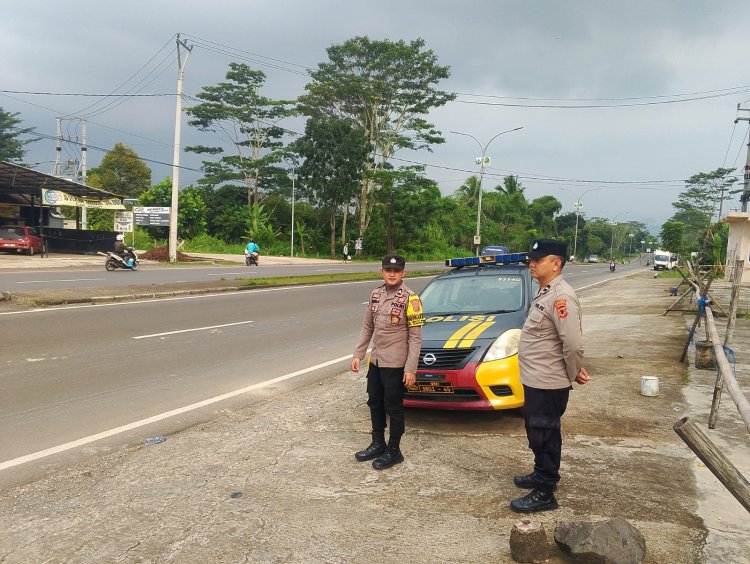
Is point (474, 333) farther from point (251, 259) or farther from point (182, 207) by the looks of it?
point (182, 207)

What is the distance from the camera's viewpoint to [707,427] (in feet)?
16.8

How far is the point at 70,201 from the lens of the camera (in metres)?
32.3

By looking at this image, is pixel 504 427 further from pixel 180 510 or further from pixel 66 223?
pixel 66 223

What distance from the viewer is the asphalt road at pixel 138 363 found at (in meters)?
5.04

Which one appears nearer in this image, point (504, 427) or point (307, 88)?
point (504, 427)

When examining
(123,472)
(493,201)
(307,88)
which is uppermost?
(307,88)

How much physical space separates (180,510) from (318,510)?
2.84 feet

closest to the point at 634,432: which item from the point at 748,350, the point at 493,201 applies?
the point at 748,350

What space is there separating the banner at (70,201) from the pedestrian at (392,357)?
3310 centimetres

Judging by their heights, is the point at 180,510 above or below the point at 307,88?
below

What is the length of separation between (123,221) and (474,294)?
32.7 metres

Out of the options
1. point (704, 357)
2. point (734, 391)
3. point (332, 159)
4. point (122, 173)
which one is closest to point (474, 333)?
point (734, 391)

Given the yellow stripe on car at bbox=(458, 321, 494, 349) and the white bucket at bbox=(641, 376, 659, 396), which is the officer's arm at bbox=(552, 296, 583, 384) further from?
the white bucket at bbox=(641, 376, 659, 396)

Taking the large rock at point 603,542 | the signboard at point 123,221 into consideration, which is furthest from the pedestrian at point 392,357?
the signboard at point 123,221
